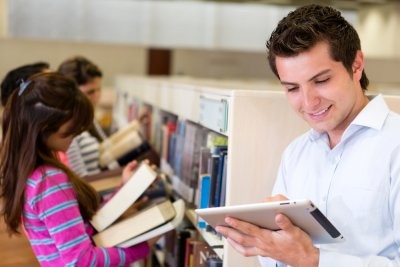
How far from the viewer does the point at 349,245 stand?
3.55 feet

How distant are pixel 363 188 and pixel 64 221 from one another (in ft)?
2.84

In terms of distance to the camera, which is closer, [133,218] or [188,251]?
[133,218]

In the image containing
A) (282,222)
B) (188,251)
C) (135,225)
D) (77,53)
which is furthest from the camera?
(77,53)

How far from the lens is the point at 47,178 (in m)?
1.52

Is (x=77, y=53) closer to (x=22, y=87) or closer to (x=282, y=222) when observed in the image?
(x=22, y=87)

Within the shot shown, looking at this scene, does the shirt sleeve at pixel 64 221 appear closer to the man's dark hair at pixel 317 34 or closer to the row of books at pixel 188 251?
the row of books at pixel 188 251

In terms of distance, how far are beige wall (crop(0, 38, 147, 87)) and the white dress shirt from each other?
4859mm

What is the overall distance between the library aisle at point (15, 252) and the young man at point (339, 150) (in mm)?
1058

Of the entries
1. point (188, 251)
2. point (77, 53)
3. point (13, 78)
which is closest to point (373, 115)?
point (188, 251)

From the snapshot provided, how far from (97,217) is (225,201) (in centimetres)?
47

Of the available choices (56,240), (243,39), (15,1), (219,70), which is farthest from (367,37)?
(56,240)

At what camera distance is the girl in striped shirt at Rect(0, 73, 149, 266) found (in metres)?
1.51

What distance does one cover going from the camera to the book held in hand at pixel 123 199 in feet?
5.61

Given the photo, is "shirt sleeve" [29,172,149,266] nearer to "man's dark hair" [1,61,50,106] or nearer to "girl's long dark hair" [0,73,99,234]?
"girl's long dark hair" [0,73,99,234]
